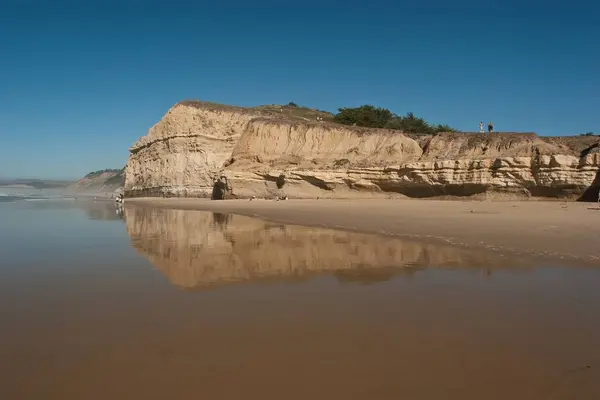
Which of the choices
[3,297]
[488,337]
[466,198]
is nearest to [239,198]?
[466,198]

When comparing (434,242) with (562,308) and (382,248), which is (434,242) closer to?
(382,248)

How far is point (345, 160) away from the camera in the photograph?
27.1 metres

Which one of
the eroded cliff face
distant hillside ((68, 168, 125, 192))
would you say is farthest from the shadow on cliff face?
distant hillside ((68, 168, 125, 192))

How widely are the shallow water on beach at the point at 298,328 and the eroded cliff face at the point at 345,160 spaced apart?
15.8 meters

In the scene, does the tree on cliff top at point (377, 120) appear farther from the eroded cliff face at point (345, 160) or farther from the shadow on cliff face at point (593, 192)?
the shadow on cliff face at point (593, 192)

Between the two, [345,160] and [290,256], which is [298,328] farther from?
[345,160]

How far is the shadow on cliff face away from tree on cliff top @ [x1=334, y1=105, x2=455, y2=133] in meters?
22.8

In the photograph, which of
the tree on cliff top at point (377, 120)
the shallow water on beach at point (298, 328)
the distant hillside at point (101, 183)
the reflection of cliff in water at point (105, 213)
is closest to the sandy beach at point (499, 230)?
the shallow water on beach at point (298, 328)

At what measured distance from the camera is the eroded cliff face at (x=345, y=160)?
20578 mm

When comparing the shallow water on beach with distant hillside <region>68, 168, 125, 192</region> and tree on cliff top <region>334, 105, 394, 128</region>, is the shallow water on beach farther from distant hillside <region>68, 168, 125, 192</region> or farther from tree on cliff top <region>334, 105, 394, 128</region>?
distant hillside <region>68, 168, 125, 192</region>

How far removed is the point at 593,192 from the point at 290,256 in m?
18.3

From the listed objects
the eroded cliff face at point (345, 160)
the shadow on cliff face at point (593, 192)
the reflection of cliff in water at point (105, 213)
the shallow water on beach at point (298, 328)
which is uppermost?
the eroded cliff face at point (345, 160)

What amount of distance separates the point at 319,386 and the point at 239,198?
26.0 metres

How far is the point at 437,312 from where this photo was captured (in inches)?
165
